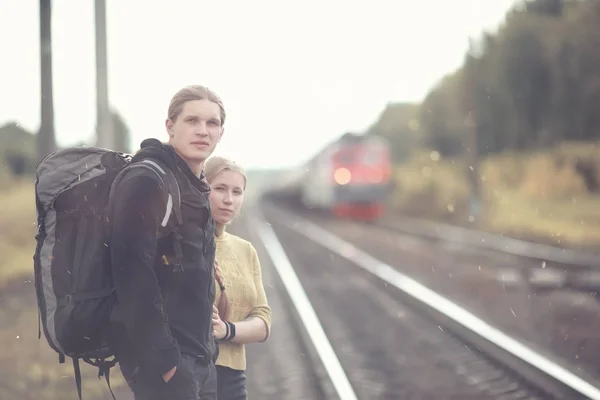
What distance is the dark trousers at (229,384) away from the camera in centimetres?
274

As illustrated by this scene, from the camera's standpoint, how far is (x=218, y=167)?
2.62m

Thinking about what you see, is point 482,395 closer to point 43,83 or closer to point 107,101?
point 107,101

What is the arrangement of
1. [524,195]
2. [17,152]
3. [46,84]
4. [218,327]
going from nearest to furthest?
1. [218,327]
2. [46,84]
3. [17,152]
4. [524,195]

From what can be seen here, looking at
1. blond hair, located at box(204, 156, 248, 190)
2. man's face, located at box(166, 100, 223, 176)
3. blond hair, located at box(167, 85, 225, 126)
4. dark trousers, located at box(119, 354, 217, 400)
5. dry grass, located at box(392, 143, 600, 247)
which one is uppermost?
blond hair, located at box(167, 85, 225, 126)

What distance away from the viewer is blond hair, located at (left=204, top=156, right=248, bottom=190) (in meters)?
2.61

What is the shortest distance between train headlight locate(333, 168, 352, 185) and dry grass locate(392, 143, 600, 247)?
424 cm

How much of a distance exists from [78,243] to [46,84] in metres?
8.45

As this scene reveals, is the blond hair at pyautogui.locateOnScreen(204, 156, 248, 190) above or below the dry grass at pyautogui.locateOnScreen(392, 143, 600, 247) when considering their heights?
above

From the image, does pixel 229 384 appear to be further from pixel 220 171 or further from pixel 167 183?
pixel 167 183

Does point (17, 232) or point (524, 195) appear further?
point (524, 195)

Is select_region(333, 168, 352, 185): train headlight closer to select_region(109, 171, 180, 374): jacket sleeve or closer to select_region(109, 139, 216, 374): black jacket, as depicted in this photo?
select_region(109, 139, 216, 374): black jacket

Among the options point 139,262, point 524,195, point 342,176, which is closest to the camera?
point 139,262

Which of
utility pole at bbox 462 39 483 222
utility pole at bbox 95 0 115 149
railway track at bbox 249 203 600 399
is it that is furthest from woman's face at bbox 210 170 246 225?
utility pole at bbox 462 39 483 222

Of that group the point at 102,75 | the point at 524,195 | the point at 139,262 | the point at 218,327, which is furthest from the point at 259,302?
the point at 524,195
